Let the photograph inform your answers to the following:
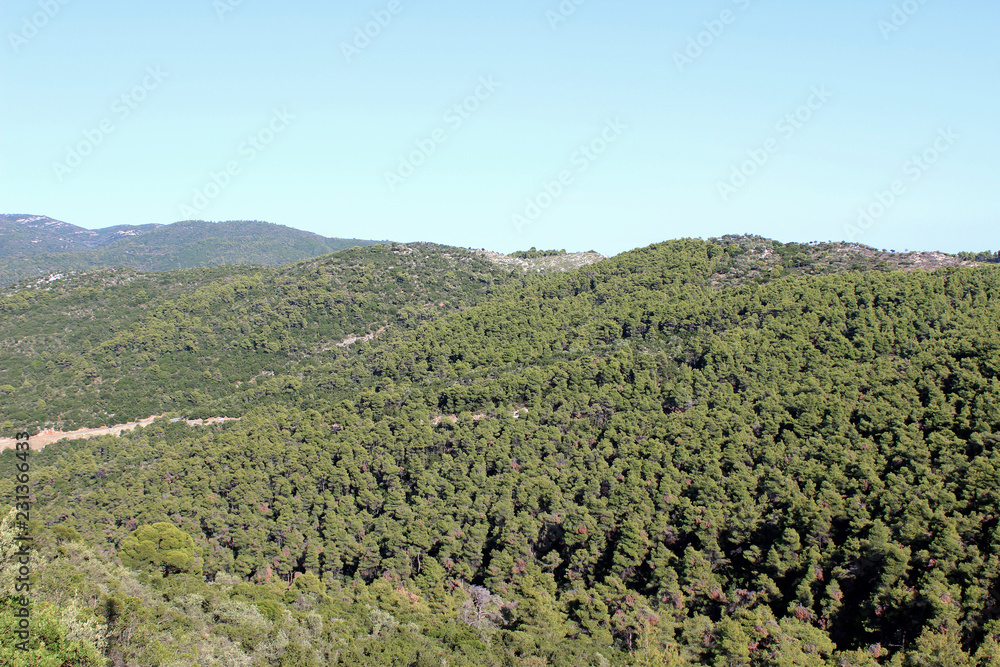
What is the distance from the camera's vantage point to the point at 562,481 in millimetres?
59750

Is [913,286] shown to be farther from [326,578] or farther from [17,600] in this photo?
[17,600]

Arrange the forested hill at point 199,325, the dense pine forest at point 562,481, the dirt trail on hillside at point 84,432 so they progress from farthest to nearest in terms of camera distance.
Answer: the forested hill at point 199,325, the dirt trail on hillside at point 84,432, the dense pine forest at point 562,481

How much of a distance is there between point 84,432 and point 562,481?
62.0 metres

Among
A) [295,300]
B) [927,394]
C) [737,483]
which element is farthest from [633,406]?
[295,300]

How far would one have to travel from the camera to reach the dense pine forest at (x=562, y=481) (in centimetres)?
3706

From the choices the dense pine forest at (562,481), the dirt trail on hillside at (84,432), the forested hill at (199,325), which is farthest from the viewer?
the forested hill at (199,325)

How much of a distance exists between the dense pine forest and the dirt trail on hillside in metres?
2.04

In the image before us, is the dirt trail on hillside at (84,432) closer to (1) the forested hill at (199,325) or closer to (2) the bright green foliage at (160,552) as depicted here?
(1) the forested hill at (199,325)

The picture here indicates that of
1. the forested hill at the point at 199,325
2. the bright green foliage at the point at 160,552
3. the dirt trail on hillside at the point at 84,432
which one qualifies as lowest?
the bright green foliage at the point at 160,552

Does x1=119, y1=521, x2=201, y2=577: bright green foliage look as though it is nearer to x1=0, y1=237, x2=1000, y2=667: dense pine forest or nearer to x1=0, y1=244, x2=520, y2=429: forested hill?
x1=0, y1=237, x2=1000, y2=667: dense pine forest

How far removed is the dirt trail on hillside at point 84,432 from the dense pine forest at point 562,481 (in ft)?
6.68

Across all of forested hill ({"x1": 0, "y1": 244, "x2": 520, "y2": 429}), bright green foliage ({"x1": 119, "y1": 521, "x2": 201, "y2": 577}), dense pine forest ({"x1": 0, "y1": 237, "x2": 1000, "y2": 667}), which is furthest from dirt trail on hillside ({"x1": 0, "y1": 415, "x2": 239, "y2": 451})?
bright green foliage ({"x1": 119, "y1": 521, "x2": 201, "y2": 577})

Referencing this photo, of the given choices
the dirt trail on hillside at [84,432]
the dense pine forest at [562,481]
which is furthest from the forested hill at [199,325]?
the dirt trail on hillside at [84,432]

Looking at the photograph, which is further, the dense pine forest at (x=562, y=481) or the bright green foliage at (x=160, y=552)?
the bright green foliage at (x=160, y=552)
